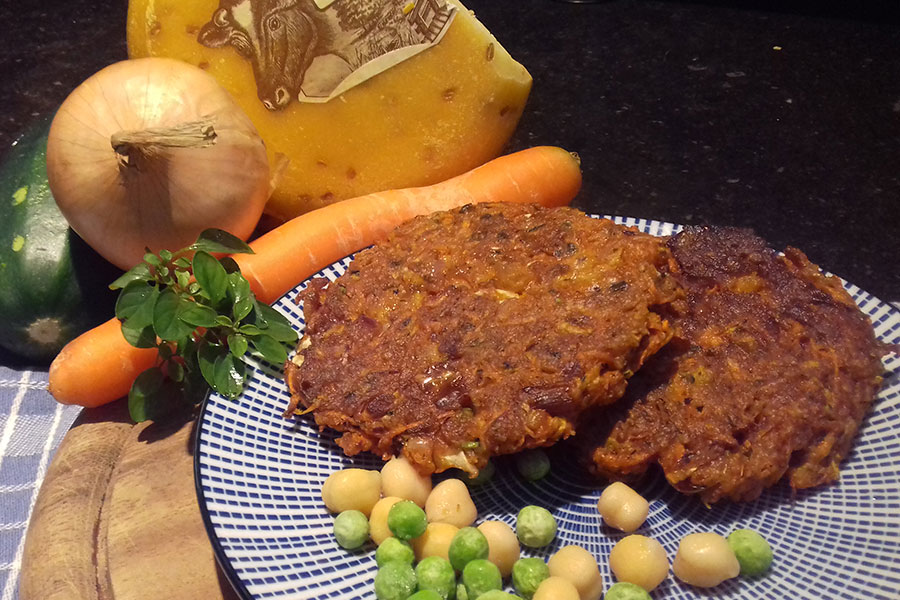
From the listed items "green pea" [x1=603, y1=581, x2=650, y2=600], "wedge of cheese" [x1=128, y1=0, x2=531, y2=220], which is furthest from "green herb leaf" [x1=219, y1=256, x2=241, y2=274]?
"green pea" [x1=603, y1=581, x2=650, y2=600]

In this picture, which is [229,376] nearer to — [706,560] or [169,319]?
[169,319]

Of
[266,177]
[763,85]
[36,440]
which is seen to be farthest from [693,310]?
[763,85]

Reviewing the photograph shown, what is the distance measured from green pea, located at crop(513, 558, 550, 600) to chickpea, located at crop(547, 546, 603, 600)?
26 millimetres

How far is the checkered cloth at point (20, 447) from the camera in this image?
2.33 metres

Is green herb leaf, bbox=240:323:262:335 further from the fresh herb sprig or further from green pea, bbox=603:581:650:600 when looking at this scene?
green pea, bbox=603:581:650:600

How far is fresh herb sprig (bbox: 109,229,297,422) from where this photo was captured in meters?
2.19

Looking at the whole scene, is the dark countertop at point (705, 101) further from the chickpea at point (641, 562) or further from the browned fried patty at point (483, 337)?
the chickpea at point (641, 562)

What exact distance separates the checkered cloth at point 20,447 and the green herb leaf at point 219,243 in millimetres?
918

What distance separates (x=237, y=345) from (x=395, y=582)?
831 mm

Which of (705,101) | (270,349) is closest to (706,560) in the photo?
(270,349)

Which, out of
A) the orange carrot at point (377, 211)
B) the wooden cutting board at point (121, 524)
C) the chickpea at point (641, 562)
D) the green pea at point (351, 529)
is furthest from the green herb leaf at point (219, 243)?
the chickpea at point (641, 562)

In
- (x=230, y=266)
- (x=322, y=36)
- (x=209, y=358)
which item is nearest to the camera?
(x=209, y=358)

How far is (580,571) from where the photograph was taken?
175 centimetres

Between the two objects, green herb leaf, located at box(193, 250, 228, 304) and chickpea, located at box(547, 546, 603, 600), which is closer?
chickpea, located at box(547, 546, 603, 600)
